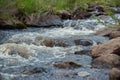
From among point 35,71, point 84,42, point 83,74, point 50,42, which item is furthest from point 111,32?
point 35,71

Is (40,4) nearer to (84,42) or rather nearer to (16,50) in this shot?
(84,42)

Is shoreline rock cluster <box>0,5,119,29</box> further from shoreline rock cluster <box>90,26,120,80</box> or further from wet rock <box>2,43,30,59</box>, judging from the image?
shoreline rock cluster <box>90,26,120,80</box>

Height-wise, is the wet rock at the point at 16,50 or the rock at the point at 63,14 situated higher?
the wet rock at the point at 16,50

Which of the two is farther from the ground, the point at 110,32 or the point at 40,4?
the point at 40,4

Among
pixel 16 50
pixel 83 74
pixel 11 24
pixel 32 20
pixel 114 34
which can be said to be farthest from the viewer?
pixel 32 20

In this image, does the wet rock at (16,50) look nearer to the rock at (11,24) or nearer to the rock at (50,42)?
the rock at (50,42)

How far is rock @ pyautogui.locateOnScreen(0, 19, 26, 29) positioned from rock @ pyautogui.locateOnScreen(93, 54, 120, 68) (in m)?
4.57

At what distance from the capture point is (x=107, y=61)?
6.58m

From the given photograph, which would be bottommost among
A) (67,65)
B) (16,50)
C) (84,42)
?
(84,42)

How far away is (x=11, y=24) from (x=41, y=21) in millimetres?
1262

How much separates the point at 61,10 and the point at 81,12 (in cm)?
93

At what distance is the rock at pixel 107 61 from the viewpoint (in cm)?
650

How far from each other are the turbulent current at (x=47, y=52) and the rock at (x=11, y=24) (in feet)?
0.93

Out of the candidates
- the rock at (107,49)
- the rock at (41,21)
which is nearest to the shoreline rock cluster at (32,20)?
the rock at (41,21)
